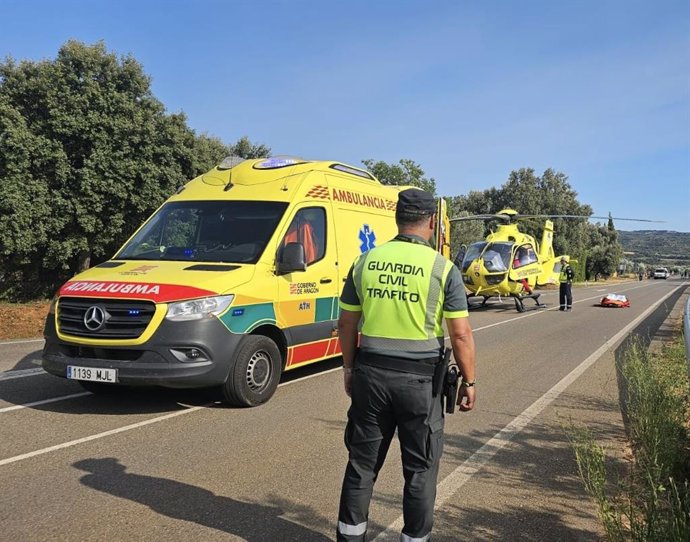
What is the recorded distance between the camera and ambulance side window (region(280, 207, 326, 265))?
681cm

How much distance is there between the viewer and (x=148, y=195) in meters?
18.9

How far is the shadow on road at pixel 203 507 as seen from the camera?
345 centimetres

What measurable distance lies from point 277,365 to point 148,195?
14.1 metres

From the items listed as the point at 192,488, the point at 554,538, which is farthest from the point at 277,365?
the point at 554,538

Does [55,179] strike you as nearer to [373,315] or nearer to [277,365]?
[277,365]

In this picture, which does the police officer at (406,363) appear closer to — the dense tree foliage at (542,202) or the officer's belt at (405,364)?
the officer's belt at (405,364)

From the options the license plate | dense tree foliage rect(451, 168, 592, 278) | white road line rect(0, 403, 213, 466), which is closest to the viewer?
white road line rect(0, 403, 213, 466)

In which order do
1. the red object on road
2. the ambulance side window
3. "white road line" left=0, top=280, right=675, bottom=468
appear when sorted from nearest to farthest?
1. "white road line" left=0, top=280, right=675, bottom=468
2. the ambulance side window
3. the red object on road

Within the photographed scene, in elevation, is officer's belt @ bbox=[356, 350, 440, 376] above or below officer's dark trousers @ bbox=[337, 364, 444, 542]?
above

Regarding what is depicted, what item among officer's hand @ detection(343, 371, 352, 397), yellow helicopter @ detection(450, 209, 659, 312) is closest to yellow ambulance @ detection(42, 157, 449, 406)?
officer's hand @ detection(343, 371, 352, 397)

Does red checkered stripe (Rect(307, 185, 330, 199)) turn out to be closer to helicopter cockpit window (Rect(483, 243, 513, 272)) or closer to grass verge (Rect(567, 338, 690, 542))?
grass verge (Rect(567, 338, 690, 542))

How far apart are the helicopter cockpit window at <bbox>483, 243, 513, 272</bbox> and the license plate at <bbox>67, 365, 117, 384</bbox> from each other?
1499 centimetres

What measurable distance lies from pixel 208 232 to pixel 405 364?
455 centimetres

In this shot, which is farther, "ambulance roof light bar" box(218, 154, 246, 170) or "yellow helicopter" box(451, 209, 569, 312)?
"yellow helicopter" box(451, 209, 569, 312)
